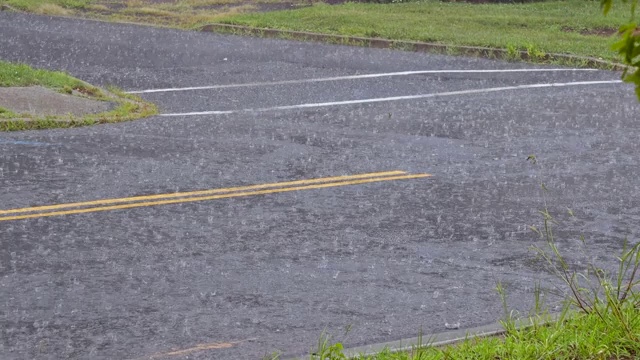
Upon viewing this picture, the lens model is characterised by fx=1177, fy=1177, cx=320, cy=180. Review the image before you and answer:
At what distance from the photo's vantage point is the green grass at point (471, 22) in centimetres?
1991

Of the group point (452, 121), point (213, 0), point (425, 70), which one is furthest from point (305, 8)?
point (452, 121)

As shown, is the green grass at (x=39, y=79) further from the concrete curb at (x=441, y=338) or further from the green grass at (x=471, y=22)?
the concrete curb at (x=441, y=338)

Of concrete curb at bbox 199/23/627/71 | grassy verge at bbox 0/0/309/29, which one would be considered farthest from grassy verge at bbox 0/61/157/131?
grassy verge at bbox 0/0/309/29

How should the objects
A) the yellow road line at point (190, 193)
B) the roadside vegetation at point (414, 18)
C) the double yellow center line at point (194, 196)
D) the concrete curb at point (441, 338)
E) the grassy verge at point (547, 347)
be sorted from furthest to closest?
the roadside vegetation at point (414, 18), the yellow road line at point (190, 193), the double yellow center line at point (194, 196), the concrete curb at point (441, 338), the grassy verge at point (547, 347)

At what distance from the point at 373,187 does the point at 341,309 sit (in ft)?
11.1

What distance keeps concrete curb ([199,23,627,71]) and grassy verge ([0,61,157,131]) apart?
6.13 m

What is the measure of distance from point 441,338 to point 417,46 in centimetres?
1417

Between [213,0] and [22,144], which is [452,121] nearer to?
[22,144]

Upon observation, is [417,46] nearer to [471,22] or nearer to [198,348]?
[471,22]

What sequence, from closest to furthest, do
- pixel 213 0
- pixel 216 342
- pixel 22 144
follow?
pixel 216 342 → pixel 22 144 → pixel 213 0

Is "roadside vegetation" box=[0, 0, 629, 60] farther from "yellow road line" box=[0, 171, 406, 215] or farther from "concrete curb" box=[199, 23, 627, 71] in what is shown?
"yellow road line" box=[0, 171, 406, 215]

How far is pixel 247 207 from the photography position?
30.4ft

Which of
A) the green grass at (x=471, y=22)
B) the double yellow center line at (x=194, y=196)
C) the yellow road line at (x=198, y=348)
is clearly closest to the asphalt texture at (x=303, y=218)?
the yellow road line at (x=198, y=348)

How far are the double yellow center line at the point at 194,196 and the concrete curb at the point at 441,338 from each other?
12.0ft
